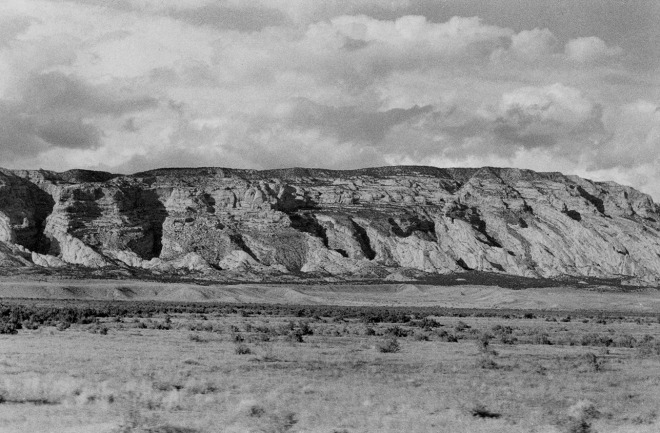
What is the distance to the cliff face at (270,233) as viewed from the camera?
163375 mm

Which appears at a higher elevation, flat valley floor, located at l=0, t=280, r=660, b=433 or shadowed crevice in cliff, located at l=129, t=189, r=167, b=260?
shadowed crevice in cliff, located at l=129, t=189, r=167, b=260

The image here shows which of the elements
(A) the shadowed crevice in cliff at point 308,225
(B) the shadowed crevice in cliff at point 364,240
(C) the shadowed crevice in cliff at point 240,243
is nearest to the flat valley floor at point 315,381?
(C) the shadowed crevice in cliff at point 240,243

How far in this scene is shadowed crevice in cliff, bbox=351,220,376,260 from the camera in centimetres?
17762

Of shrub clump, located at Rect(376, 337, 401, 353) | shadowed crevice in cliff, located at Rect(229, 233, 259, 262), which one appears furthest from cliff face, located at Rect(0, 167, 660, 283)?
shrub clump, located at Rect(376, 337, 401, 353)

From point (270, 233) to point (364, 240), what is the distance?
20995 mm

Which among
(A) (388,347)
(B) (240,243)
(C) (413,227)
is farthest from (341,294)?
(A) (388,347)

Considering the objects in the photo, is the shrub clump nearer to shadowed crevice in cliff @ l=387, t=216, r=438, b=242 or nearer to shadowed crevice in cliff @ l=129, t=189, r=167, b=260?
shadowed crevice in cliff @ l=129, t=189, r=167, b=260

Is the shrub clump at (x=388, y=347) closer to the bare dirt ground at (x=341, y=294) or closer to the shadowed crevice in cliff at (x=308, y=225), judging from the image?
the bare dirt ground at (x=341, y=294)

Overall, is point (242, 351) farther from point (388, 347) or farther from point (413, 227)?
point (413, 227)

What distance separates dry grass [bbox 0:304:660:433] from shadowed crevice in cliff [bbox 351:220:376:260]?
139m

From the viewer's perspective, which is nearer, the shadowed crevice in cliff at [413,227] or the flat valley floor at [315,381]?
the flat valley floor at [315,381]

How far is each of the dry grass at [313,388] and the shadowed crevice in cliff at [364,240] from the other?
13897 cm

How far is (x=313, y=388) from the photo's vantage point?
2323 centimetres

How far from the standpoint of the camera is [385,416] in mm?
19516
